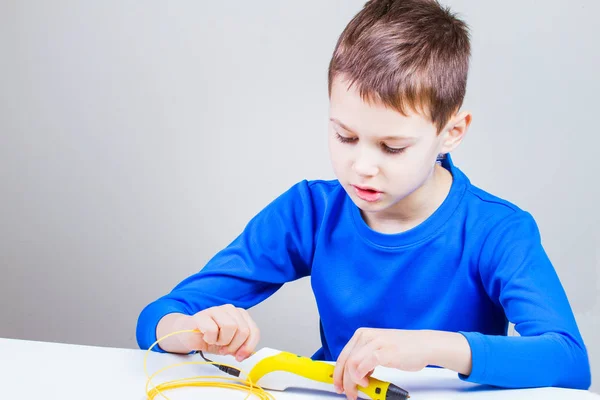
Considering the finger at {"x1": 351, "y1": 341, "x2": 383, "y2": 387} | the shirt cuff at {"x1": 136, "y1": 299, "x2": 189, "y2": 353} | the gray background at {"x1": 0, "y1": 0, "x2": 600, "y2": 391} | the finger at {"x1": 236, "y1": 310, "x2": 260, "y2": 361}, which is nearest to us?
the finger at {"x1": 351, "y1": 341, "x2": 383, "y2": 387}

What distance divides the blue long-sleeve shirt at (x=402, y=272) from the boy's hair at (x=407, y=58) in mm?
159

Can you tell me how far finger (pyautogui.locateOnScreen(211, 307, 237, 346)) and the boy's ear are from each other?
1.21 feet

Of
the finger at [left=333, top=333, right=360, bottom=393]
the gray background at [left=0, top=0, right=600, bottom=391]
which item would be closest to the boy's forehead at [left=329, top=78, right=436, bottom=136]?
the finger at [left=333, top=333, right=360, bottom=393]

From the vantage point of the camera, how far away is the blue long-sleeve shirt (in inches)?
38.9

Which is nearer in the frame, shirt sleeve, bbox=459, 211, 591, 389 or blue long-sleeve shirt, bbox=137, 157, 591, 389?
shirt sleeve, bbox=459, 211, 591, 389

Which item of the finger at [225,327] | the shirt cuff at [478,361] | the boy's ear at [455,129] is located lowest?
the shirt cuff at [478,361]

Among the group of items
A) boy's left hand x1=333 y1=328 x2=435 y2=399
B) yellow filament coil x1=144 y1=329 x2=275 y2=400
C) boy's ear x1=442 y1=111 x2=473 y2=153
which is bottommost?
boy's left hand x1=333 y1=328 x2=435 y2=399

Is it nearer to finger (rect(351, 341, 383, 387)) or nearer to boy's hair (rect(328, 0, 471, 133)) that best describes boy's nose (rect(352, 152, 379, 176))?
boy's hair (rect(328, 0, 471, 133))

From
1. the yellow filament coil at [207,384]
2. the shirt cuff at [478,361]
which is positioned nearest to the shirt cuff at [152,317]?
the yellow filament coil at [207,384]

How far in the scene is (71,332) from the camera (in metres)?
2.00

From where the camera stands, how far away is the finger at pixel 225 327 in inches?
35.6

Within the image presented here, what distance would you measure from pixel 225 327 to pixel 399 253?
0.99 ft

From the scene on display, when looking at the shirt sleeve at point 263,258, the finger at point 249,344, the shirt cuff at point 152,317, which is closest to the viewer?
the finger at point 249,344

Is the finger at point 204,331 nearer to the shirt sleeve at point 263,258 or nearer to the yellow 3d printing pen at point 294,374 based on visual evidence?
the yellow 3d printing pen at point 294,374
